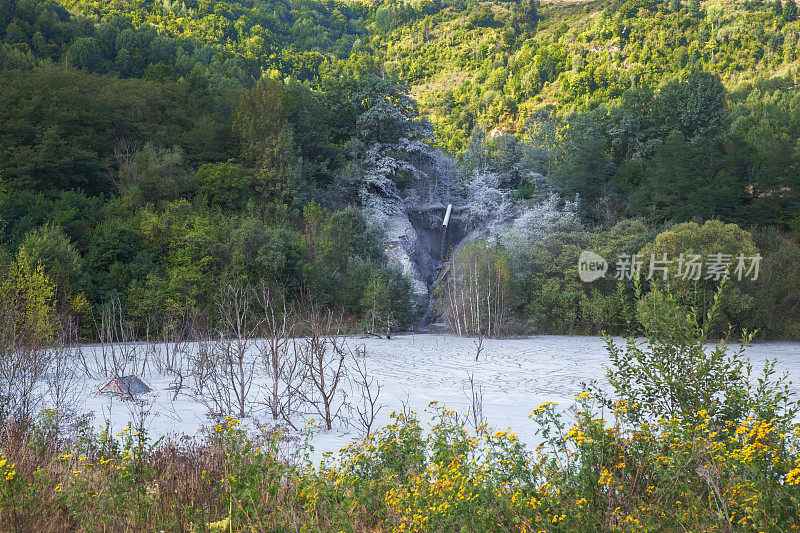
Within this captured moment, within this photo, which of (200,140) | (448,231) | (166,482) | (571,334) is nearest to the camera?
(166,482)

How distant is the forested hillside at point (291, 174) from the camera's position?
19516 millimetres

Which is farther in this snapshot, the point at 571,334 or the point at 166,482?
the point at 571,334

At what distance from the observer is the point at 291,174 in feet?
82.9

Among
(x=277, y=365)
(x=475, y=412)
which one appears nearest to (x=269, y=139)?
(x=277, y=365)

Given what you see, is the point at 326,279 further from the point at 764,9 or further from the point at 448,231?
the point at 764,9

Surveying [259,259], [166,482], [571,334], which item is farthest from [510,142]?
[166,482]

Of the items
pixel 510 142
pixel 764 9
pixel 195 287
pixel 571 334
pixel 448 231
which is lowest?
pixel 571 334

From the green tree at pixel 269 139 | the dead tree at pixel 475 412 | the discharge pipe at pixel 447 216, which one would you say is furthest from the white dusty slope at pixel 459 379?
the discharge pipe at pixel 447 216

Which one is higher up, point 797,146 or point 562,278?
point 797,146

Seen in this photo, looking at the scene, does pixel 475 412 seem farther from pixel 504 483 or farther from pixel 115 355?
pixel 115 355

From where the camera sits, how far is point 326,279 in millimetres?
22688

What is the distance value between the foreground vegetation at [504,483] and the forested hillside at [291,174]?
11.9 metres

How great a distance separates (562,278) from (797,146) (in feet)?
45.5

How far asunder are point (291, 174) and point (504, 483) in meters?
22.9
